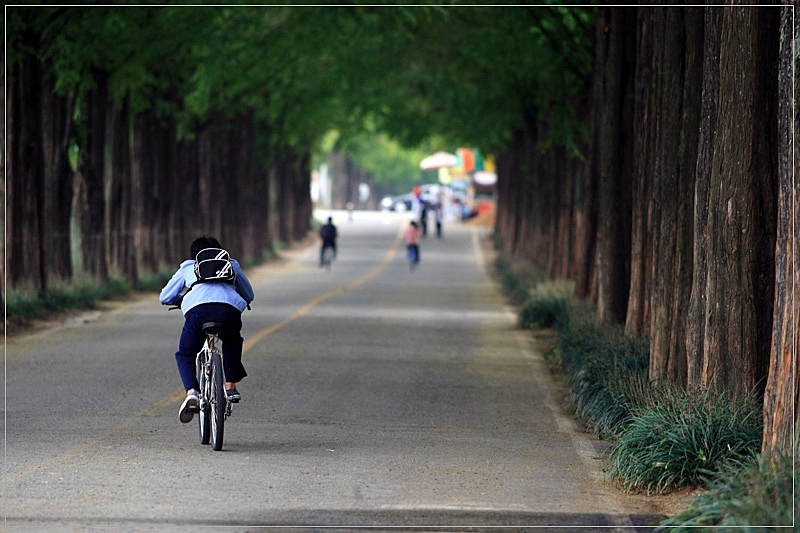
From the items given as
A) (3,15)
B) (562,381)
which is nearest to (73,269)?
(3,15)

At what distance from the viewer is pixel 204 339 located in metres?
12.0

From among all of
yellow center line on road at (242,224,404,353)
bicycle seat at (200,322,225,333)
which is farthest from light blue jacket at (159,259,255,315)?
yellow center line on road at (242,224,404,353)

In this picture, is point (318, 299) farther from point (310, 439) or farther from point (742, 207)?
point (742, 207)

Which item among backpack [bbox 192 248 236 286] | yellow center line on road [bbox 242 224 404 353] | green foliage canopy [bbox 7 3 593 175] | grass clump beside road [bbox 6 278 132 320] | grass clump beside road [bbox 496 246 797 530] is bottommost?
yellow center line on road [bbox 242 224 404 353]

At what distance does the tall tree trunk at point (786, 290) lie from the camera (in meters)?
9.23

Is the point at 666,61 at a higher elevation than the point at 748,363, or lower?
higher

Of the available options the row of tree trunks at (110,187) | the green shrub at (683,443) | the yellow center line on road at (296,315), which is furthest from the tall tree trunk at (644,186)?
the row of tree trunks at (110,187)

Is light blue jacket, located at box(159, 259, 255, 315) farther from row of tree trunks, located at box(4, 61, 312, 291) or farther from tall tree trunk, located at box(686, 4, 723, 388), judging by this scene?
row of tree trunks, located at box(4, 61, 312, 291)

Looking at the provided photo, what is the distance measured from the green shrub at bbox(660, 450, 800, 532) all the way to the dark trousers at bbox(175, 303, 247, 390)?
4170mm

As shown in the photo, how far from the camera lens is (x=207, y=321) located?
38.6 ft

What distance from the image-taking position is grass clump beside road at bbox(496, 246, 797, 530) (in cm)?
823

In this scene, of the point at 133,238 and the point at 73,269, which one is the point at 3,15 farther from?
the point at 133,238

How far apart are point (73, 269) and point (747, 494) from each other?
26619 mm

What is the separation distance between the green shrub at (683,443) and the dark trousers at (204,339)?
3.06 m
